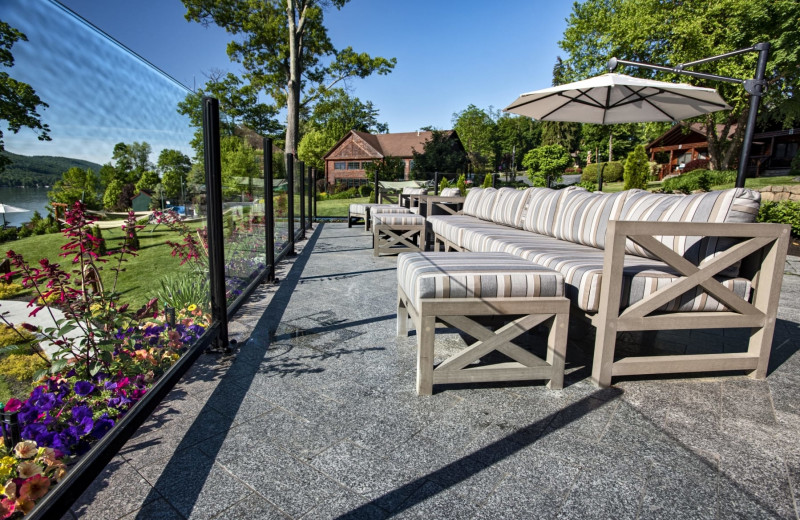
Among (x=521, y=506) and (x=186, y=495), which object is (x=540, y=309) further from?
(x=186, y=495)

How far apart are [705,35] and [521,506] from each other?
67.8 feet

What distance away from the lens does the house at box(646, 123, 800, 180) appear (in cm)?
2708

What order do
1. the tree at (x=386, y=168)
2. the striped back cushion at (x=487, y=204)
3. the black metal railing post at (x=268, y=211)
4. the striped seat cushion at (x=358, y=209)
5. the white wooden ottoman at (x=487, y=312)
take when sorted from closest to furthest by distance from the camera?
the white wooden ottoman at (x=487, y=312), the black metal railing post at (x=268, y=211), the striped back cushion at (x=487, y=204), the striped seat cushion at (x=358, y=209), the tree at (x=386, y=168)

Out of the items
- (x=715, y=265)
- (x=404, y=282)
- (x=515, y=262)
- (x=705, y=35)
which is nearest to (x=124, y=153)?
(x=404, y=282)

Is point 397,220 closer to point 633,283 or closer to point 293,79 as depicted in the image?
point 633,283

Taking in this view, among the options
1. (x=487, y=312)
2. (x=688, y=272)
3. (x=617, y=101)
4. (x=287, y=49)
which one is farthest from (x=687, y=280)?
(x=287, y=49)

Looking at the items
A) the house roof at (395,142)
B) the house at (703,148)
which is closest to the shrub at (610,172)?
the house at (703,148)

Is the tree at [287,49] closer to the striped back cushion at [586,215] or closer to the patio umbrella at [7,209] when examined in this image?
the striped back cushion at [586,215]

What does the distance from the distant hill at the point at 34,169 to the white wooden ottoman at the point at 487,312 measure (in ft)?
4.56

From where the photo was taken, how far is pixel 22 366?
125 centimetres

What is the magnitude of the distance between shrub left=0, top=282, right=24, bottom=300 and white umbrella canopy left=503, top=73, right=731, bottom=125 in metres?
5.66

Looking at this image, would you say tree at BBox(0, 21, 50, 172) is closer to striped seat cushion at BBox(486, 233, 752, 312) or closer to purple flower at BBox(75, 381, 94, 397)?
purple flower at BBox(75, 381, 94, 397)

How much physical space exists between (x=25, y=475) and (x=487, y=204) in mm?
5320

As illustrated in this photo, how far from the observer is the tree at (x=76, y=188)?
1396 mm
